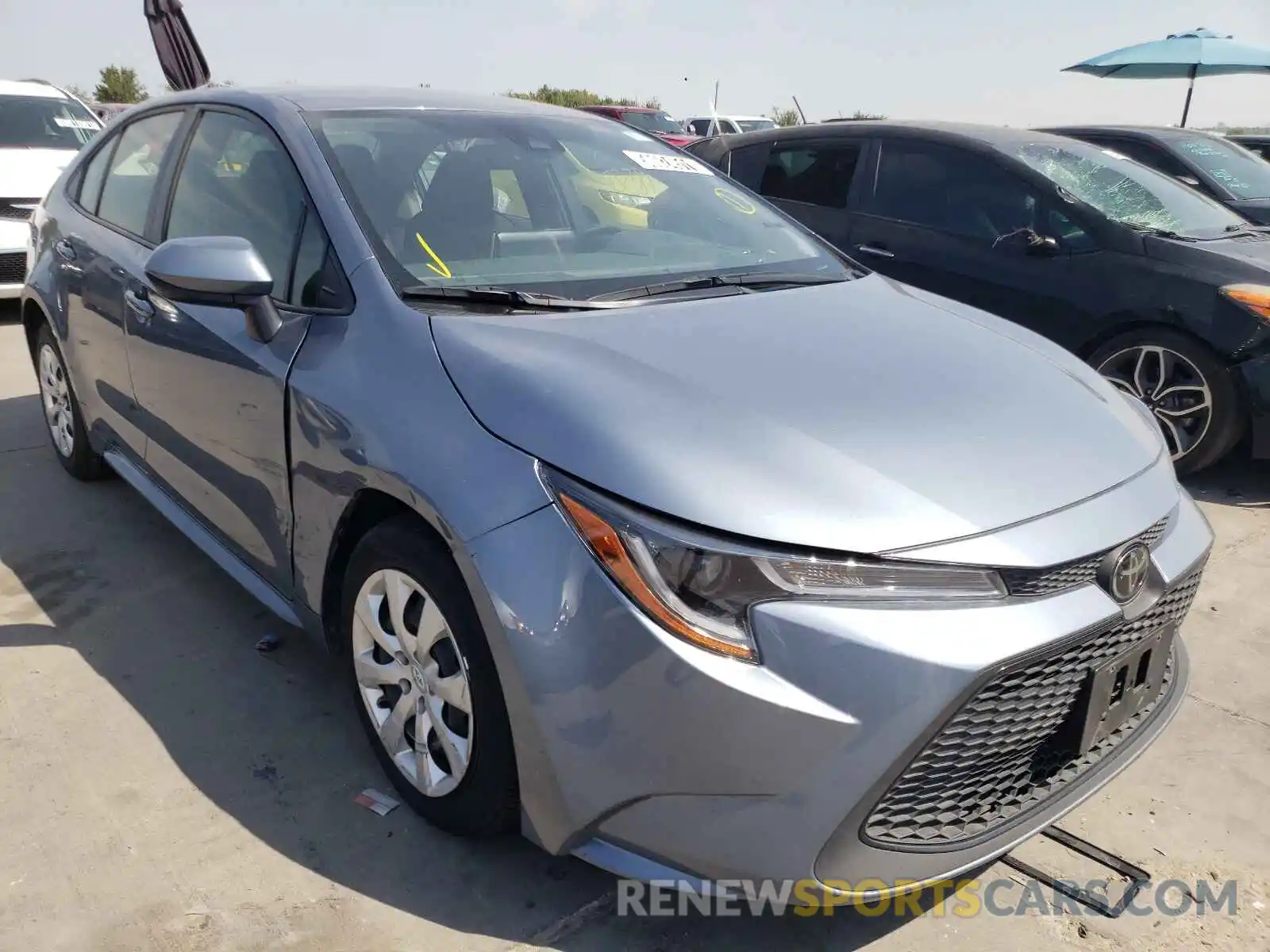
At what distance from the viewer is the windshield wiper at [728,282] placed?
8.14 ft

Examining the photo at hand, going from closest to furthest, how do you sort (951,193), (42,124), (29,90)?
(951,193) < (42,124) < (29,90)

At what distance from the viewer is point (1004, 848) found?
1834 mm

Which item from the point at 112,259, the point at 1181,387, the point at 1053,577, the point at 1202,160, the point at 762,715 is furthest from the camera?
the point at 1202,160

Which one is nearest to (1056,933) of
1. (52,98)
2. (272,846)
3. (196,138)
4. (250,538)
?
(272,846)

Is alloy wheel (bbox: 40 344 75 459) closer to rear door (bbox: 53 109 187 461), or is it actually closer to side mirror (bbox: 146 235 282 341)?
rear door (bbox: 53 109 187 461)

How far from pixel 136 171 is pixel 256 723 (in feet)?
6.49

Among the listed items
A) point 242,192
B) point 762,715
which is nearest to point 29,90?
point 242,192

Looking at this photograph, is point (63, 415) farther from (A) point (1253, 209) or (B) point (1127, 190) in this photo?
(A) point (1253, 209)

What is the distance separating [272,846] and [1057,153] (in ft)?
16.1

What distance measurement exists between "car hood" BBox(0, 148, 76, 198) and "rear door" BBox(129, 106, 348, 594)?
510 centimetres

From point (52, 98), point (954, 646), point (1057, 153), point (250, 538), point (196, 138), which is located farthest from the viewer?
point (52, 98)

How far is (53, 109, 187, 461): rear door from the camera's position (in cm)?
329

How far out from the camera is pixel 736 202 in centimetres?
323

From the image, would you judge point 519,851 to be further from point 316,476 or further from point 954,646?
point 954,646
